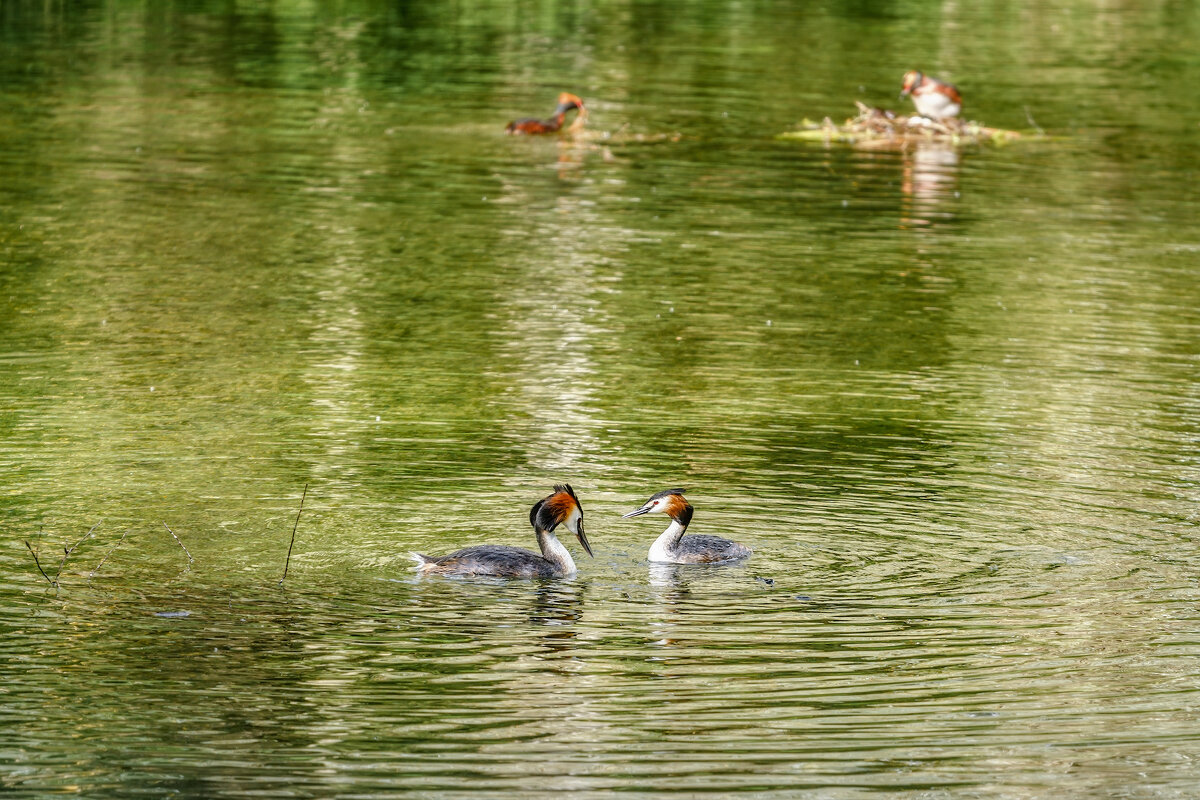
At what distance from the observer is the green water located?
859 cm

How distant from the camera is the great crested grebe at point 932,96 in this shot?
104 ft

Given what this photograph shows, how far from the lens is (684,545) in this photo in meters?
11.1

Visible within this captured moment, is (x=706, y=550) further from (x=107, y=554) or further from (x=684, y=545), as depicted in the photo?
(x=107, y=554)

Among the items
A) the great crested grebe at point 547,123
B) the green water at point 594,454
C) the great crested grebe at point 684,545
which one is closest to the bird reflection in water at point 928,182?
the green water at point 594,454

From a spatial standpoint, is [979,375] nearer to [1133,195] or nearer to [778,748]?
[778,748]

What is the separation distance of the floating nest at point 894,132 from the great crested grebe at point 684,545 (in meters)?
20.7

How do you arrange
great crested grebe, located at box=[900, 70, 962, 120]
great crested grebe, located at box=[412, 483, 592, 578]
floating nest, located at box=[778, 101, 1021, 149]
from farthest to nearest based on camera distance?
1. great crested grebe, located at box=[900, 70, 962, 120]
2. floating nest, located at box=[778, 101, 1021, 149]
3. great crested grebe, located at box=[412, 483, 592, 578]

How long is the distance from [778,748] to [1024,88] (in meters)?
32.0

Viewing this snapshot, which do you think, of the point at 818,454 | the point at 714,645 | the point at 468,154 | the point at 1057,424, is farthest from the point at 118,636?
the point at 468,154

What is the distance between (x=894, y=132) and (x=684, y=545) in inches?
875

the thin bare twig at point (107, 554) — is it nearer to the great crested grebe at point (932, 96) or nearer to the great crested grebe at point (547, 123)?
the great crested grebe at point (547, 123)

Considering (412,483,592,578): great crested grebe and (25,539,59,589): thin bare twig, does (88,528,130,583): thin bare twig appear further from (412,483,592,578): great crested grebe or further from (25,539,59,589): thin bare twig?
(412,483,592,578): great crested grebe

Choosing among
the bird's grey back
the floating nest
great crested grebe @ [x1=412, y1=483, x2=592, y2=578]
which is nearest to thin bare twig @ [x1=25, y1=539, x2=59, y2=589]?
great crested grebe @ [x1=412, y1=483, x2=592, y2=578]

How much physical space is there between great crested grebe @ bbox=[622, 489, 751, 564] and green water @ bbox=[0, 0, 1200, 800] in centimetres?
22
